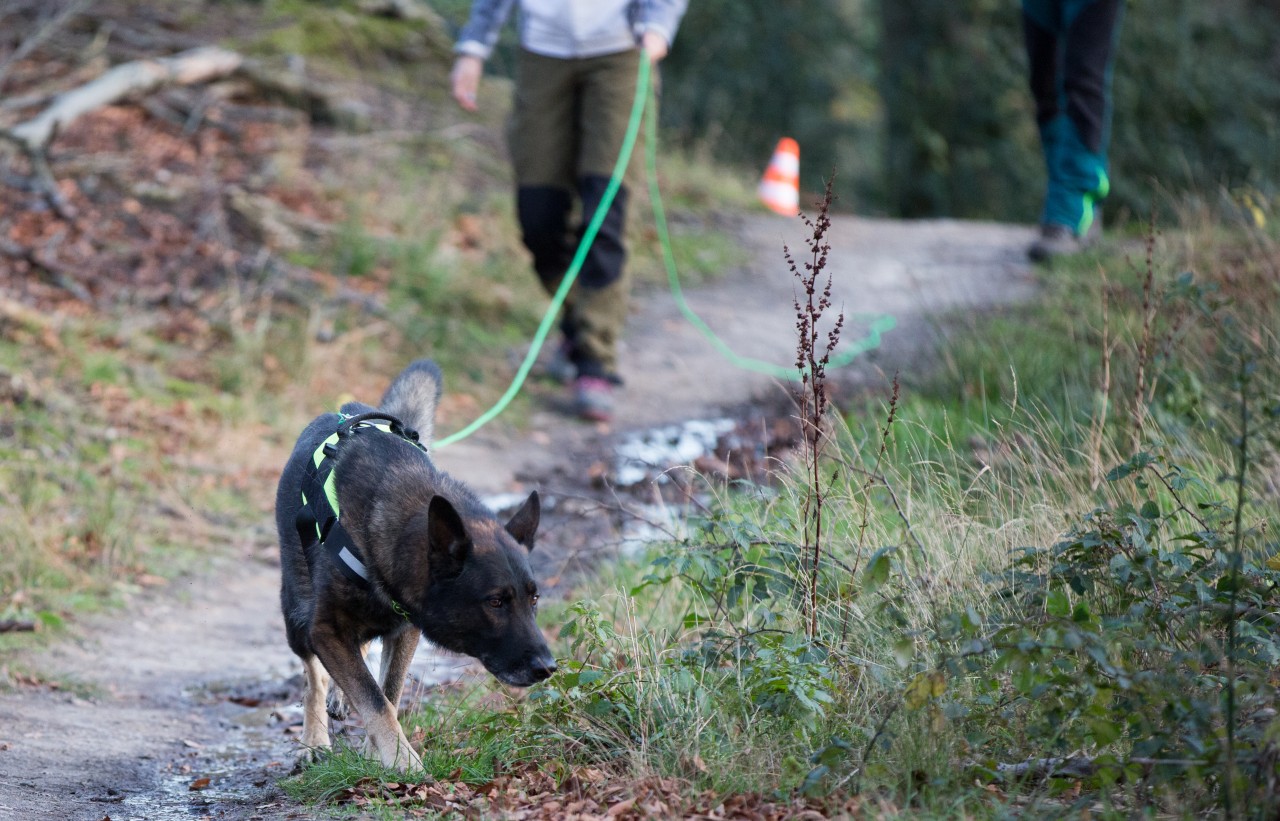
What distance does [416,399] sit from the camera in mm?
4527

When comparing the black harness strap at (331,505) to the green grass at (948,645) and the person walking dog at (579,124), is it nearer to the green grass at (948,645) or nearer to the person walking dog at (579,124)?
the green grass at (948,645)

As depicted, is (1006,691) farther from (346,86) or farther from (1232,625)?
(346,86)

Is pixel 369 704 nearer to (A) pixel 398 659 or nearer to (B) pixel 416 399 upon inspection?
(A) pixel 398 659

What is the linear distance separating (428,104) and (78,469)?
7.83 m

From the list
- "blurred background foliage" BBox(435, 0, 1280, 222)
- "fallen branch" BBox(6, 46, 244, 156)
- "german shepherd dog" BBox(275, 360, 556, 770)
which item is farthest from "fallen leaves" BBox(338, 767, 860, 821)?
"blurred background foliage" BBox(435, 0, 1280, 222)

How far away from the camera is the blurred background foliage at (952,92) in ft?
54.3

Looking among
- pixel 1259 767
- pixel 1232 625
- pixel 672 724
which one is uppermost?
pixel 1232 625

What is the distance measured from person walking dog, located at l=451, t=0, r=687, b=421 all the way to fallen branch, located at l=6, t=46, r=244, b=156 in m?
3.95

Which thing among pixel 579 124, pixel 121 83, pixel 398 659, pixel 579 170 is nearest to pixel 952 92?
pixel 579 124

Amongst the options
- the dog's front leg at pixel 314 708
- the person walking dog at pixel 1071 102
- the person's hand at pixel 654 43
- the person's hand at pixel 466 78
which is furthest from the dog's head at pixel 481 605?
the person walking dog at pixel 1071 102

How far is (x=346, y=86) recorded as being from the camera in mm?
12430

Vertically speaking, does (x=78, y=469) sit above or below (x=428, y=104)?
below

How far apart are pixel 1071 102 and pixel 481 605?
6406 mm

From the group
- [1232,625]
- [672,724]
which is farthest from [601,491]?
[1232,625]
